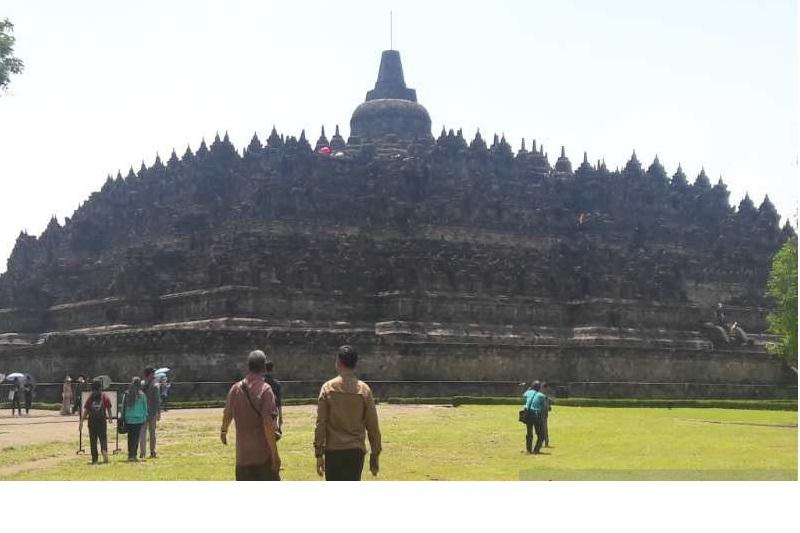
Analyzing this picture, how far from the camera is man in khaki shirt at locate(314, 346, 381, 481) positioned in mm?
13438

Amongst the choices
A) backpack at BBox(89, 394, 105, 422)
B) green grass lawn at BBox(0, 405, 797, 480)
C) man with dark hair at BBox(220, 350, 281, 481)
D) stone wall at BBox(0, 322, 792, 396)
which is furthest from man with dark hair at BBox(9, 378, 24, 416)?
man with dark hair at BBox(220, 350, 281, 481)

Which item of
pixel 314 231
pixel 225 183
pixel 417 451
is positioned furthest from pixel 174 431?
pixel 225 183

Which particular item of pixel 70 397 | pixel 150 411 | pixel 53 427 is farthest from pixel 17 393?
pixel 150 411

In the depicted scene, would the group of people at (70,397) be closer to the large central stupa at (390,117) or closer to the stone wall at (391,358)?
the stone wall at (391,358)

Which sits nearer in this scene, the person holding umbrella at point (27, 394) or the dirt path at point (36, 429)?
the dirt path at point (36, 429)

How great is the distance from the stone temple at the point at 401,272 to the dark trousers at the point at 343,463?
112 feet

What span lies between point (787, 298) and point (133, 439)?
1280 inches

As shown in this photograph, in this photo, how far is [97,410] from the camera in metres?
23.1

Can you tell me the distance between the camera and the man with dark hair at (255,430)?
523 inches

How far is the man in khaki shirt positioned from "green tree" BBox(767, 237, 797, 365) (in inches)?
1448

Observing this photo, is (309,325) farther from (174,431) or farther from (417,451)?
(417,451)

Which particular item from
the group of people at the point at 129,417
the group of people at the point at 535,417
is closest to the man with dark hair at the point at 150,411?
the group of people at the point at 129,417

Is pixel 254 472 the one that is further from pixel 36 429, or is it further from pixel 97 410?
pixel 36 429

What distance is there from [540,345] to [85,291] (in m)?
28.0
